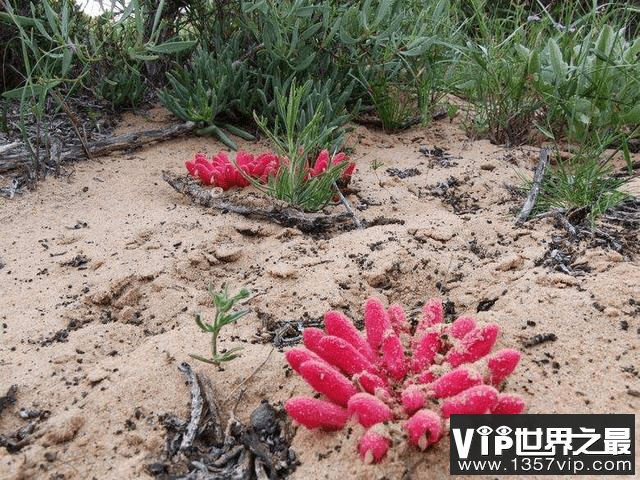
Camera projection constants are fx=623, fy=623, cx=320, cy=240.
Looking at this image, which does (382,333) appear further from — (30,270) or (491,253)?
(30,270)

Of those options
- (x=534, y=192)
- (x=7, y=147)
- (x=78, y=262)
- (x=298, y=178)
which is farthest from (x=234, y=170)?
(x=534, y=192)

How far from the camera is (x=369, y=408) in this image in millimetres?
1440

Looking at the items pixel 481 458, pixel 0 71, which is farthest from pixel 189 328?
pixel 0 71

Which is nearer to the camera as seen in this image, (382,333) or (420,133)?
(382,333)

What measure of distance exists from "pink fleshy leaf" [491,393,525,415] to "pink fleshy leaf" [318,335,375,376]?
0.34 metres

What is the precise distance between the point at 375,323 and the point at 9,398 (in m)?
1.05

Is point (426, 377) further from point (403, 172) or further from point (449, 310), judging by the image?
point (403, 172)

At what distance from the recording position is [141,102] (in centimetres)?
462

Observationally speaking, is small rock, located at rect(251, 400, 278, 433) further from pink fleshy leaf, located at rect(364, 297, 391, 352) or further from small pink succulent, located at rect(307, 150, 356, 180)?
small pink succulent, located at rect(307, 150, 356, 180)

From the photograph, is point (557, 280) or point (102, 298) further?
point (102, 298)

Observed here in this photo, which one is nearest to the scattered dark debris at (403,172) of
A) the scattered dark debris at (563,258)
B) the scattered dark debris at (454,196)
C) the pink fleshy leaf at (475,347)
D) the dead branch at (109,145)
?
the scattered dark debris at (454,196)

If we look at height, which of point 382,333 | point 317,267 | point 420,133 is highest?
point 382,333

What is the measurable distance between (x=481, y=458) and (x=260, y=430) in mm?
571

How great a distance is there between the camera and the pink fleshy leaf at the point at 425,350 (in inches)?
65.1
